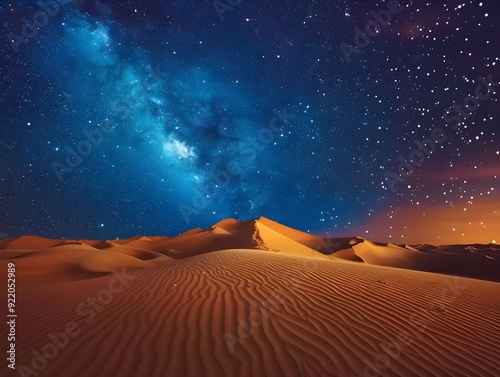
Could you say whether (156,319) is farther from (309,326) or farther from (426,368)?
(426,368)

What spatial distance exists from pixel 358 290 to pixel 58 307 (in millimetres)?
6241

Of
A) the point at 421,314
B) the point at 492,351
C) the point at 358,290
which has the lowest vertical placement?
the point at 492,351

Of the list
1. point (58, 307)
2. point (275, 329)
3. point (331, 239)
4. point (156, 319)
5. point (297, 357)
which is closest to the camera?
point (297, 357)

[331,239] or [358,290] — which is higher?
[331,239]

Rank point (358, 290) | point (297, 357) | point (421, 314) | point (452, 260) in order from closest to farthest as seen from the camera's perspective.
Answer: point (297, 357), point (421, 314), point (358, 290), point (452, 260)

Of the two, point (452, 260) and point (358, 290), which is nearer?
point (358, 290)

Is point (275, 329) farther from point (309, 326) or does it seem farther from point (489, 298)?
point (489, 298)

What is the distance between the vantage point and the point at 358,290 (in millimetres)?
5371

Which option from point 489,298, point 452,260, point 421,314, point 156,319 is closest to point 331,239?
point 452,260

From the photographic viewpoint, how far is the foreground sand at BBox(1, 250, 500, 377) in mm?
→ 2609

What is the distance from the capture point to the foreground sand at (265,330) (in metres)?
2.61

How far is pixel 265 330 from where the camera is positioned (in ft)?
10.9

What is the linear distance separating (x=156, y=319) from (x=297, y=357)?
7.25ft

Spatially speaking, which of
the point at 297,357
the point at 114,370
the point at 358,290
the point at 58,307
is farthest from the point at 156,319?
the point at 358,290
